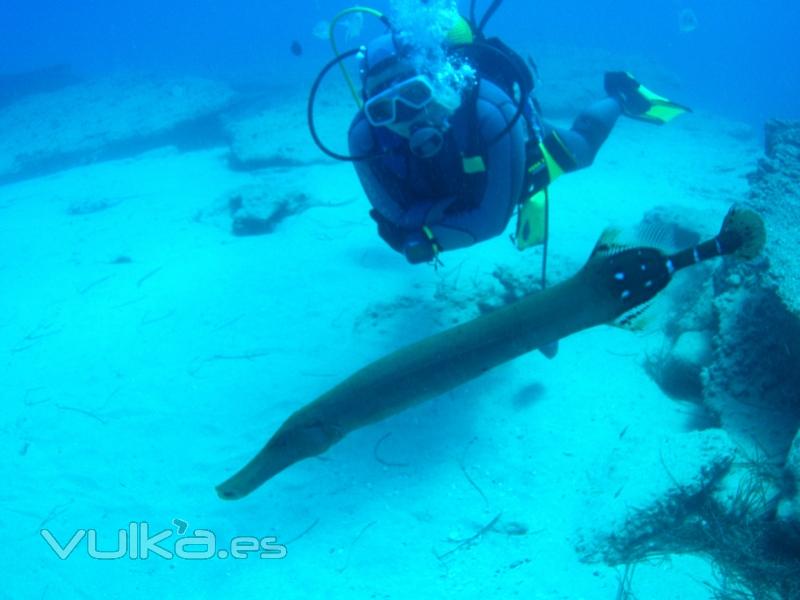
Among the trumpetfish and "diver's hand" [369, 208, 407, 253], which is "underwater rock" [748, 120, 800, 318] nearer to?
the trumpetfish

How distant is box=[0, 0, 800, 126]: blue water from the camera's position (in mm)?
33781

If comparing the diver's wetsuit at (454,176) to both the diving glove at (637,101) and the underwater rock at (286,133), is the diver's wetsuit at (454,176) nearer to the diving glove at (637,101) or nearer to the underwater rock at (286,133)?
the diving glove at (637,101)

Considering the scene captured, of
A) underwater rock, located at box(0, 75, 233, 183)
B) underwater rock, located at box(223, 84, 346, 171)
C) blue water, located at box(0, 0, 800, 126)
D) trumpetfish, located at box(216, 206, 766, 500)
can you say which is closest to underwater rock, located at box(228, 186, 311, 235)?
underwater rock, located at box(223, 84, 346, 171)

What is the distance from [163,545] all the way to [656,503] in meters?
3.56

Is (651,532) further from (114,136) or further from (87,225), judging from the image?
(114,136)

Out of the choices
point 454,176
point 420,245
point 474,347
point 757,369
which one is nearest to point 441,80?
point 454,176

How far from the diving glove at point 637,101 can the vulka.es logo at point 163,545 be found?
7164 mm

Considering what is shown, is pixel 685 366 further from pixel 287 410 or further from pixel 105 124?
pixel 105 124

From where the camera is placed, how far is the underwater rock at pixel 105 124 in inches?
570

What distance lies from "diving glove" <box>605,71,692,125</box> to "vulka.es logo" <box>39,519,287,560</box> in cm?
716

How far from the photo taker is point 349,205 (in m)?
8.45

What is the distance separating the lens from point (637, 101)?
22.3 feet

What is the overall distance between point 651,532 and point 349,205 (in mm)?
6756

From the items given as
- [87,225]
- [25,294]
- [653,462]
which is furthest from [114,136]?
[653,462]
